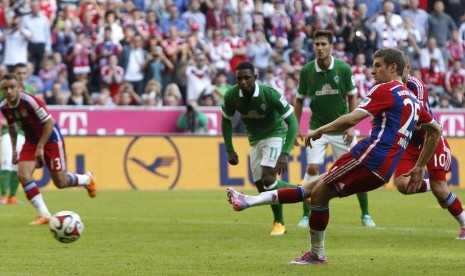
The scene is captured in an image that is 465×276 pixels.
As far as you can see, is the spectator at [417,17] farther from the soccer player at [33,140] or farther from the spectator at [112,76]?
the soccer player at [33,140]

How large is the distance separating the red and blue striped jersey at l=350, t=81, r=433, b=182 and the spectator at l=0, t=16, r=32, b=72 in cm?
1750

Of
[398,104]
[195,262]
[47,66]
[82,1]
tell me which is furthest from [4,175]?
[398,104]

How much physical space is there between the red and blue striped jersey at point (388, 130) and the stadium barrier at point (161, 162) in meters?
14.9

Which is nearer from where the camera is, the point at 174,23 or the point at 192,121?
the point at 192,121

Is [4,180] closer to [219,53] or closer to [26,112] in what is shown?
[26,112]

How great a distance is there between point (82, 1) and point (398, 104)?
1925cm

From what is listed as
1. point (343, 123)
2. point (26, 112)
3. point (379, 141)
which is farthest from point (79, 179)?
point (343, 123)

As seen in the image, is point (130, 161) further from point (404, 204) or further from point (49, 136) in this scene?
point (49, 136)

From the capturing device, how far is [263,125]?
1524 cm

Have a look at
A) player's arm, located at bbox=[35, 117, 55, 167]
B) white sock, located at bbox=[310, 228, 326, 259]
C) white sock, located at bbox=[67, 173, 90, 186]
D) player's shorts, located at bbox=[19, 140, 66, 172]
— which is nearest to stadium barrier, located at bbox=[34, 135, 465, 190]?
white sock, located at bbox=[67, 173, 90, 186]

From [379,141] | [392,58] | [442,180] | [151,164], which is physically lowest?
[151,164]

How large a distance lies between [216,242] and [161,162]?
39.8 feet

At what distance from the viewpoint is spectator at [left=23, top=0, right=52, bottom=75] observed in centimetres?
2761

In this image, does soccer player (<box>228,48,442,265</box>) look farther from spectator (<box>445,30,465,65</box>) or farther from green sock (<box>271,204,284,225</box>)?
spectator (<box>445,30,465,65</box>)
